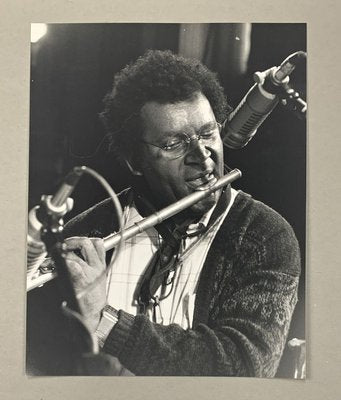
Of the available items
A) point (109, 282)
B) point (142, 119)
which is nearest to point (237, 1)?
point (142, 119)

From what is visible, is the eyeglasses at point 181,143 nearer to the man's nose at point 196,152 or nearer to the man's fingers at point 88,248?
the man's nose at point 196,152

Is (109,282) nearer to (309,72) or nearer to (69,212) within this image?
(69,212)

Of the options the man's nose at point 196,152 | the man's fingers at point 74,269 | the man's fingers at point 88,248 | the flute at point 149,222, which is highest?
the man's nose at point 196,152

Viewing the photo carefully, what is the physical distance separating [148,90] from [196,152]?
165 mm

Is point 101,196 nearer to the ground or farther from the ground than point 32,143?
nearer to the ground

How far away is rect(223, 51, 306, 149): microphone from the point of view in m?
1.21

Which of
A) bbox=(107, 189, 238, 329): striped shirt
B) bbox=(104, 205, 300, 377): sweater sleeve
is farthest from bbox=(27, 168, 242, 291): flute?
bbox=(104, 205, 300, 377): sweater sleeve

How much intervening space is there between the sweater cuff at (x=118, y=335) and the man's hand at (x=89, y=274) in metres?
0.04

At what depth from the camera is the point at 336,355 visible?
120 centimetres

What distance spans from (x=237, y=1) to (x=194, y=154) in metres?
0.35

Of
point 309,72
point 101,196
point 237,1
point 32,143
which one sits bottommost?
point 101,196

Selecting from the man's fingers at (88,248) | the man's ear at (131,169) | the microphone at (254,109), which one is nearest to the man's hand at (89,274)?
the man's fingers at (88,248)

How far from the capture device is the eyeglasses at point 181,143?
1193mm

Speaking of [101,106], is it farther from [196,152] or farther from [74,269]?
[74,269]
